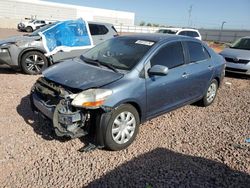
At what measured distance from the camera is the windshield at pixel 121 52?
13.6 ft

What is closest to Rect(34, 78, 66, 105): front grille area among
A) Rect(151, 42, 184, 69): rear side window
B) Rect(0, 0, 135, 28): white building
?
Rect(151, 42, 184, 69): rear side window

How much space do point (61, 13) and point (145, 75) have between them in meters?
67.5

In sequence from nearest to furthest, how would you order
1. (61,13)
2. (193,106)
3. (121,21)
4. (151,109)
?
(151,109), (193,106), (61,13), (121,21)

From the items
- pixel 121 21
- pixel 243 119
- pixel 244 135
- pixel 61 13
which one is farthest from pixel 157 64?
pixel 121 21

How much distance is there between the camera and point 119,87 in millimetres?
3625

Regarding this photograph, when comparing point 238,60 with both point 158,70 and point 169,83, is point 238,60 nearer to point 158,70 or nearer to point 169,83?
point 169,83

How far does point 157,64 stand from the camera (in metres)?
4.20

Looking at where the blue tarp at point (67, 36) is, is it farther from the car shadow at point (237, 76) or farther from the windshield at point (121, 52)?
the car shadow at point (237, 76)

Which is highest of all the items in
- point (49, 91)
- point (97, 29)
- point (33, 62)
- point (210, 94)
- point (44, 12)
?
point (44, 12)

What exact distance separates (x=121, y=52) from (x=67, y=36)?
389 cm

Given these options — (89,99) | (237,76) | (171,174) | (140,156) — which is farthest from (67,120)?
(237,76)

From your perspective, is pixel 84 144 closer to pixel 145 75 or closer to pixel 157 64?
pixel 145 75

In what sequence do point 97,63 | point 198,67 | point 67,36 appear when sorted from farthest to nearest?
point 67,36 < point 198,67 < point 97,63

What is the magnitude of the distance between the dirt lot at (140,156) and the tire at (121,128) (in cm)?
14
